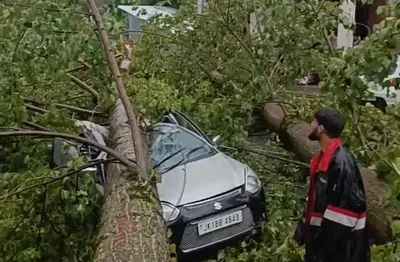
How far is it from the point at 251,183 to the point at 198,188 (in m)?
0.54

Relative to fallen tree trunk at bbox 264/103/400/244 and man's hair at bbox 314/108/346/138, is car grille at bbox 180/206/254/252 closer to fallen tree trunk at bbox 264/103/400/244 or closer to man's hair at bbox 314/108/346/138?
fallen tree trunk at bbox 264/103/400/244

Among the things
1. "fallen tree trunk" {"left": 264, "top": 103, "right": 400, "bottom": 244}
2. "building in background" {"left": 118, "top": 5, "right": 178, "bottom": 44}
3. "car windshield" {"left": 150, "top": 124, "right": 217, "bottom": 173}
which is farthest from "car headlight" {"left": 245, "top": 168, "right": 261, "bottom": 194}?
"building in background" {"left": 118, "top": 5, "right": 178, "bottom": 44}

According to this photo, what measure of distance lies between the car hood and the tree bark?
25.0 inches

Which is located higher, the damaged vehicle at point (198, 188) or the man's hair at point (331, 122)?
the man's hair at point (331, 122)

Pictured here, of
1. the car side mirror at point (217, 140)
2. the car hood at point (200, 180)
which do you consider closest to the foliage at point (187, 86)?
the car side mirror at point (217, 140)

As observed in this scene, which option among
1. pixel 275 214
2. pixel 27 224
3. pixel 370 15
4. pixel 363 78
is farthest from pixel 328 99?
pixel 370 15

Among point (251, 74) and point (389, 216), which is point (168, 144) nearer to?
point (251, 74)

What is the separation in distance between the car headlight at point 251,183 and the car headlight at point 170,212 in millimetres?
793

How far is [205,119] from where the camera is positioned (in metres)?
7.91

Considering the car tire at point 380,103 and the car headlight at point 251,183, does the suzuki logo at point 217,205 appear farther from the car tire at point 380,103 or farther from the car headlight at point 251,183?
the car tire at point 380,103

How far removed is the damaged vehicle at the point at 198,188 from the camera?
20.5ft

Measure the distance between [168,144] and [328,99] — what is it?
2.14 m

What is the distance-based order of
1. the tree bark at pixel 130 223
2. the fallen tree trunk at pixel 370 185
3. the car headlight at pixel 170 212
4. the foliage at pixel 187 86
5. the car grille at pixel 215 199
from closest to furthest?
the tree bark at pixel 130 223, the fallen tree trunk at pixel 370 185, the foliage at pixel 187 86, the car headlight at pixel 170 212, the car grille at pixel 215 199

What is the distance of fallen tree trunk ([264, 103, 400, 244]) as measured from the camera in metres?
5.20
